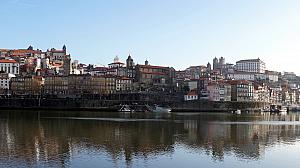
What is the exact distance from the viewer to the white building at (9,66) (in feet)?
394

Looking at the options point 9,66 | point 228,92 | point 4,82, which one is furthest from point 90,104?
point 9,66

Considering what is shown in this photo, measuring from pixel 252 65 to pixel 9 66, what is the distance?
317 ft

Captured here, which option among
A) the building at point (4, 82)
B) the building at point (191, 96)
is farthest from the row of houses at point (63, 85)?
the building at point (191, 96)

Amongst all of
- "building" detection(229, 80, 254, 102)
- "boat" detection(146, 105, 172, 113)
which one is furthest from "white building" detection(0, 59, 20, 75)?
"building" detection(229, 80, 254, 102)

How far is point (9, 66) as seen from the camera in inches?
4776

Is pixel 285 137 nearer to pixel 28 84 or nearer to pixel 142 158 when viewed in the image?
pixel 142 158

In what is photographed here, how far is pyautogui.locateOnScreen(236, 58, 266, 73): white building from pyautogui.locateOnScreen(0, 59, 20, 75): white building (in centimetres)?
9336

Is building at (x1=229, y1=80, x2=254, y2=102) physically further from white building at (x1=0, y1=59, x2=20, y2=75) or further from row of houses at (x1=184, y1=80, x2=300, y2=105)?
white building at (x1=0, y1=59, x2=20, y2=75)

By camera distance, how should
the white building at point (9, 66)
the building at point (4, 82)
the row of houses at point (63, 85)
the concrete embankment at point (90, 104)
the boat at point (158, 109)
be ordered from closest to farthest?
the boat at point (158, 109) < the concrete embankment at point (90, 104) < the row of houses at point (63, 85) < the building at point (4, 82) < the white building at point (9, 66)

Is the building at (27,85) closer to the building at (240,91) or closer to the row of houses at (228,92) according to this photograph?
the row of houses at (228,92)

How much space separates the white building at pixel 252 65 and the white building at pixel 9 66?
306ft

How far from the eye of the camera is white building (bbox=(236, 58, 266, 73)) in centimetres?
16925

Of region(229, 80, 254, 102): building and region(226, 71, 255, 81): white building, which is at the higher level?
region(226, 71, 255, 81): white building

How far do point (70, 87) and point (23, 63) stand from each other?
29.6 meters
